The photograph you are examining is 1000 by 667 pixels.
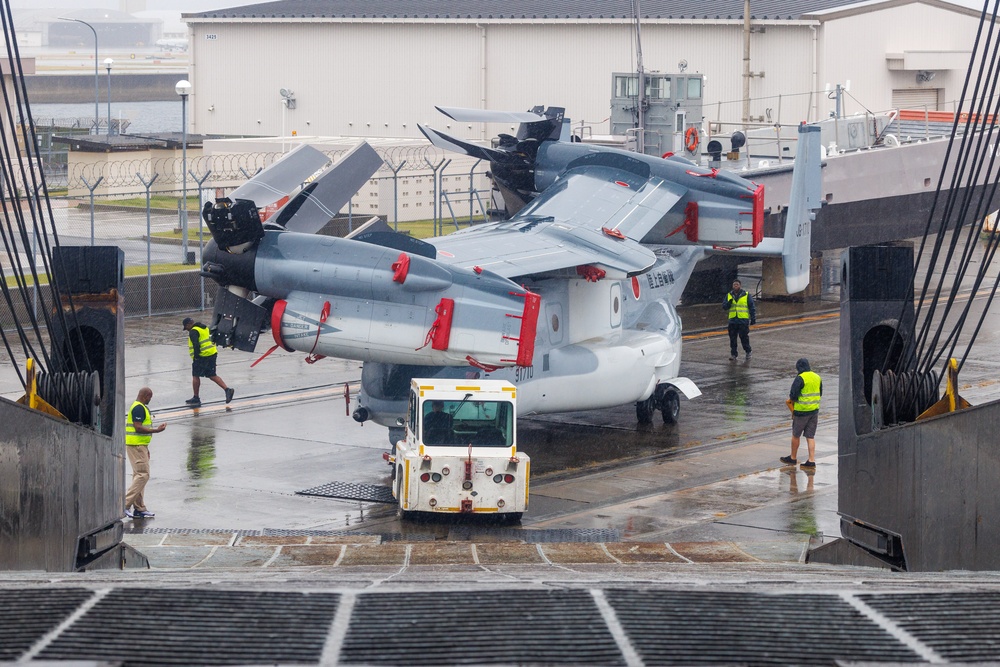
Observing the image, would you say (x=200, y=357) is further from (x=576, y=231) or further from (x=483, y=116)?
(x=576, y=231)

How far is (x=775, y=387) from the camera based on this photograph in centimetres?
2650

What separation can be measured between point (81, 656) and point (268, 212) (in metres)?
26.5

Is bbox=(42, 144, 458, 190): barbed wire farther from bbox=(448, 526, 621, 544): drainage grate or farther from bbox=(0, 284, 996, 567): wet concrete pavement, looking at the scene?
bbox=(448, 526, 621, 544): drainage grate

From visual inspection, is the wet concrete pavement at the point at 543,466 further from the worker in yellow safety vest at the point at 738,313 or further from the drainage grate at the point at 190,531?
the worker in yellow safety vest at the point at 738,313

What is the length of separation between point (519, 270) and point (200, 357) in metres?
7.65

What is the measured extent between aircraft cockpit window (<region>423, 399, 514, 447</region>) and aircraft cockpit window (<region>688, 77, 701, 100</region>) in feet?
63.1

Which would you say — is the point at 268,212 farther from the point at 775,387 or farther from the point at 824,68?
the point at 824,68

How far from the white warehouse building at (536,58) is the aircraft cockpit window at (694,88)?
1114cm

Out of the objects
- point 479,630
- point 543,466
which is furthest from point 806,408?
point 479,630

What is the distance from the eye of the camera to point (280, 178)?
60.1ft

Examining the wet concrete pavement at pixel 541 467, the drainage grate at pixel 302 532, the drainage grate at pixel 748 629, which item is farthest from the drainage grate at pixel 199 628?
the drainage grate at pixel 302 532

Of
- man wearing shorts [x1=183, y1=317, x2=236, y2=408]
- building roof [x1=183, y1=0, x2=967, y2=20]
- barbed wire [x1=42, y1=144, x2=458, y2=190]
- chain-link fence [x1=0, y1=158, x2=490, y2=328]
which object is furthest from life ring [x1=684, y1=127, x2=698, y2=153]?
building roof [x1=183, y1=0, x2=967, y2=20]

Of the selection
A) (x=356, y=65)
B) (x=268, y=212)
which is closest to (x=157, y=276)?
(x=268, y=212)

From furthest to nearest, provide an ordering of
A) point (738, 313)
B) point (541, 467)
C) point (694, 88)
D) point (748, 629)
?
point (694, 88)
point (738, 313)
point (541, 467)
point (748, 629)
